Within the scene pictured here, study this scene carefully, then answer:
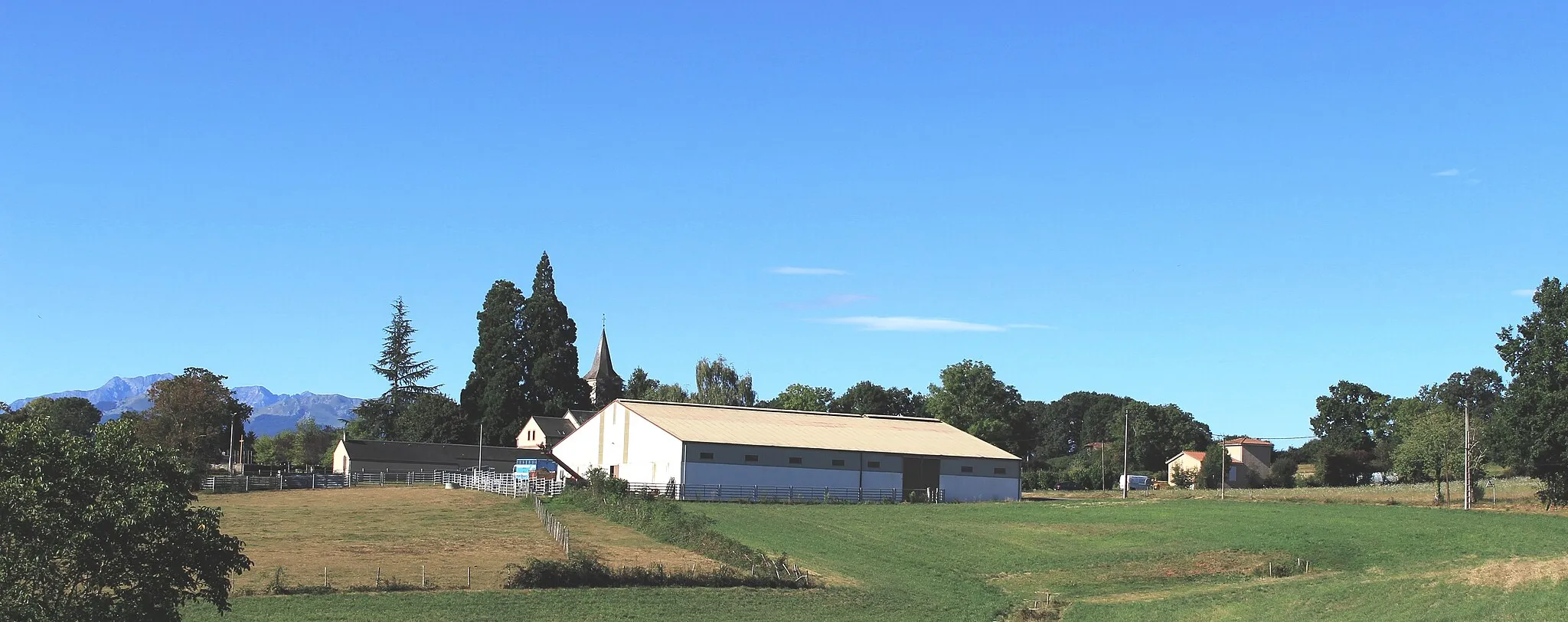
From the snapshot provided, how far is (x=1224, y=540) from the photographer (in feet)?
181

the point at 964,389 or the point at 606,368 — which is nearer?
the point at 964,389

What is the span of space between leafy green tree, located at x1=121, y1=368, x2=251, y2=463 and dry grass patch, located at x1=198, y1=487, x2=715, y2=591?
2668 centimetres

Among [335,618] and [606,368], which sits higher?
[606,368]

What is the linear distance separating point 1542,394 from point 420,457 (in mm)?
86227

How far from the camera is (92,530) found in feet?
78.5

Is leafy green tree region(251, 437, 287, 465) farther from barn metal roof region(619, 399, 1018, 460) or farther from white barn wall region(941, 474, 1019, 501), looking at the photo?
white barn wall region(941, 474, 1019, 501)

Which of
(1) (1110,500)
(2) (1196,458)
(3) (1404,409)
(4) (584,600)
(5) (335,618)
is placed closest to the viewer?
(5) (335,618)

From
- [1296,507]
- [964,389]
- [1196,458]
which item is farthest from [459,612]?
[1196,458]

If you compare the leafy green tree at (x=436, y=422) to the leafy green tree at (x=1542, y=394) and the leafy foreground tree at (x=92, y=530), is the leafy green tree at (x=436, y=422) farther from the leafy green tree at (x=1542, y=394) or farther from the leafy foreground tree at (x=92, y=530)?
the leafy foreground tree at (x=92, y=530)

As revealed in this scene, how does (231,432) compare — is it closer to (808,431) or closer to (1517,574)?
(808,431)

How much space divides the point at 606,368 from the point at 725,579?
117033 mm

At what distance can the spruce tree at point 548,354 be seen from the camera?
128 m

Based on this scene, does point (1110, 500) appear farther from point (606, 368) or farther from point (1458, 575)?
point (606, 368)

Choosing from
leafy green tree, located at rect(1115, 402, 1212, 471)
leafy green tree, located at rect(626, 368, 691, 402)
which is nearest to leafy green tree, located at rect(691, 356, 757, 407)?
leafy green tree, located at rect(626, 368, 691, 402)
